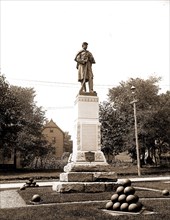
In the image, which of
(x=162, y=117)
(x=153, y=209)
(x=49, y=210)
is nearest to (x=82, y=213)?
(x=49, y=210)

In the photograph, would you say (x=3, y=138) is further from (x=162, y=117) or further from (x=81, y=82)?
(x=81, y=82)

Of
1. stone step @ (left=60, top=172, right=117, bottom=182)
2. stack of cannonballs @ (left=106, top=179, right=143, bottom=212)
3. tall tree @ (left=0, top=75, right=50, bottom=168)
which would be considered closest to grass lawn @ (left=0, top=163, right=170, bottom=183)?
tall tree @ (left=0, top=75, right=50, bottom=168)

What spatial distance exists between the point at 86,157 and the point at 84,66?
438cm

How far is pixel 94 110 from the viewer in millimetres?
14648

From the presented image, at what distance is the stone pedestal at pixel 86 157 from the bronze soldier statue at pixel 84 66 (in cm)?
76

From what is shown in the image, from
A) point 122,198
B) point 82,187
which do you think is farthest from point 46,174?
point 122,198

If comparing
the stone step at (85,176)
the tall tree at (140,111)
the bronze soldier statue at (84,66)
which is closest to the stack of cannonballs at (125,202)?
the stone step at (85,176)

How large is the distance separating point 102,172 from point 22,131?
29.1 metres

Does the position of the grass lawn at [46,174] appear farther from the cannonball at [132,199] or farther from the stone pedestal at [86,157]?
the cannonball at [132,199]

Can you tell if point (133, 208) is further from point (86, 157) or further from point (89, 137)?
point (89, 137)

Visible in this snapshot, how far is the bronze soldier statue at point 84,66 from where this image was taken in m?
15.4

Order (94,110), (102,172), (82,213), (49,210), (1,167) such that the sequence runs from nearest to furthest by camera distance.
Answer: (82,213) < (49,210) < (102,172) < (94,110) < (1,167)

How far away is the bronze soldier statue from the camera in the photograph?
15.4 m

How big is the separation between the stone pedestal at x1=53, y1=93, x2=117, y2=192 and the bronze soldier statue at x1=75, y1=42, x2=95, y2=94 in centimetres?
76
